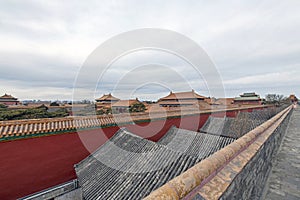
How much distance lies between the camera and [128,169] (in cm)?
375

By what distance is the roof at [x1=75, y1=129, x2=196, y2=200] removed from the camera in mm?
3075

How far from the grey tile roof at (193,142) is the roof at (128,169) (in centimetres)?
183

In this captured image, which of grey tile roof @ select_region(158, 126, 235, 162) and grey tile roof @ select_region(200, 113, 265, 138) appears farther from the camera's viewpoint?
grey tile roof @ select_region(200, 113, 265, 138)

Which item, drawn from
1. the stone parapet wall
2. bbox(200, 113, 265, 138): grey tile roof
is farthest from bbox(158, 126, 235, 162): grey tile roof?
the stone parapet wall

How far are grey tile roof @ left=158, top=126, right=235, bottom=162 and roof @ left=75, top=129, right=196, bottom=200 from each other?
5.99 feet

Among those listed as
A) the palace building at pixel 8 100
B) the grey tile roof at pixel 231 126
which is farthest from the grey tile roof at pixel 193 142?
the palace building at pixel 8 100

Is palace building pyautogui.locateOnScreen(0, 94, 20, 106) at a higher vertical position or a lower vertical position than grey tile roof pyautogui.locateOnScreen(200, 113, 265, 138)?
higher

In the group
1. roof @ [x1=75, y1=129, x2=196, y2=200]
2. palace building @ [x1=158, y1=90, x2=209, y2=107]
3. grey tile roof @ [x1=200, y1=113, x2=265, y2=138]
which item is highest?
palace building @ [x1=158, y1=90, x2=209, y2=107]

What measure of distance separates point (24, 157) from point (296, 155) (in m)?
7.63

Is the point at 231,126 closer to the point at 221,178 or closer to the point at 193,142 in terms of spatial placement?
the point at 193,142

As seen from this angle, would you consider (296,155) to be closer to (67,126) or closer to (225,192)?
(225,192)

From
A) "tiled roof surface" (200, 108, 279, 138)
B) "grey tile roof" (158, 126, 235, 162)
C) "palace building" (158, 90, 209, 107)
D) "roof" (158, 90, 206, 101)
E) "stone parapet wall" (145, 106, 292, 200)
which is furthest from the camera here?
"roof" (158, 90, 206, 101)

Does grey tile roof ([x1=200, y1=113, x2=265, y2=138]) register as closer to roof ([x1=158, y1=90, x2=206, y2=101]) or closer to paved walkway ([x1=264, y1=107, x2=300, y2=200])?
paved walkway ([x1=264, y1=107, x2=300, y2=200])

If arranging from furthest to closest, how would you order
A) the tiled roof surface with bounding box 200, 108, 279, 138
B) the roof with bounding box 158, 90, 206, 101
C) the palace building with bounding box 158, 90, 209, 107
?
the roof with bounding box 158, 90, 206, 101, the palace building with bounding box 158, 90, 209, 107, the tiled roof surface with bounding box 200, 108, 279, 138
